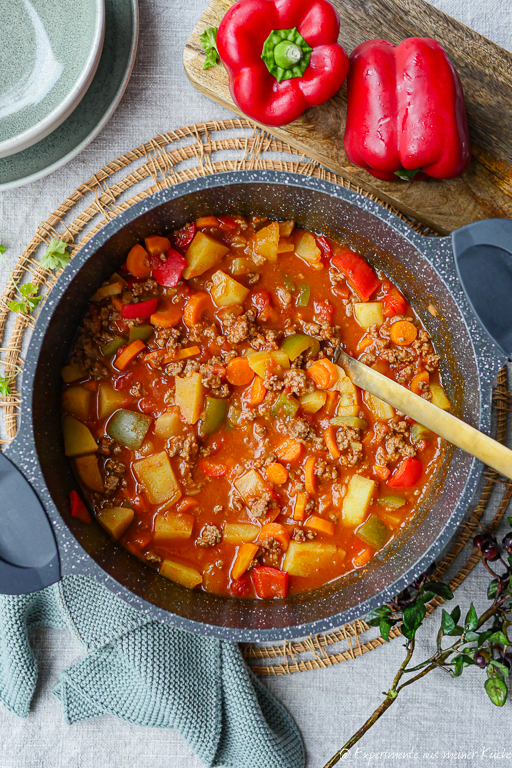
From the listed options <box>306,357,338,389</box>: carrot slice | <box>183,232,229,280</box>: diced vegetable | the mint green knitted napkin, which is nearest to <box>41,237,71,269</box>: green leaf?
<box>183,232,229,280</box>: diced vegetable

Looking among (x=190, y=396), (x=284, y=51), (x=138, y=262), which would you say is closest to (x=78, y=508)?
(x=190, y=396)

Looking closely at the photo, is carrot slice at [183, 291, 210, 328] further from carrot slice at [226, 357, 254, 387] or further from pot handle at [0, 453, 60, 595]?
pot handle at [0, 453, 60, 595]

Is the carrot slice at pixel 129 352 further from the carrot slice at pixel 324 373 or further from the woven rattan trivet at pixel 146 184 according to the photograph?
the carrot slice at pixel 324 373

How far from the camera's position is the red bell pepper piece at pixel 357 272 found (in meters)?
3.01

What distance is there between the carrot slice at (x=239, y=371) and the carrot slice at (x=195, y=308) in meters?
0.28

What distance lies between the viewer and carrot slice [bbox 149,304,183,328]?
2.93 m

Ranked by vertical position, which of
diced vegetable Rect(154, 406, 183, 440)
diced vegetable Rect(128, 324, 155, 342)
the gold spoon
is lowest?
diced vegetable Rect(154, 406, 183, 440)

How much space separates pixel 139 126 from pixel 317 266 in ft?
3.69

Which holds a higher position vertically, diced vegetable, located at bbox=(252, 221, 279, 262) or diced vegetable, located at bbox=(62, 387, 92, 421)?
diced vegetable, located at bbox=(252, 221, 279, 262)

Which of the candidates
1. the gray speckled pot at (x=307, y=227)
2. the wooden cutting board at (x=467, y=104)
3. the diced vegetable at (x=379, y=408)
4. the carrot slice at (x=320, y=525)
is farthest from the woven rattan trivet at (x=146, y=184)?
the carrot slice at (x=320, y=525)

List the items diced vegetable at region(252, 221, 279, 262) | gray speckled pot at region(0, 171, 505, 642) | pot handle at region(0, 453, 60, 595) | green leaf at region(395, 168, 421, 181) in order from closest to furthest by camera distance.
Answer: pot handle at region(0, 453, 60, 595)
gray speckled pot at region(0, 171, 505, 642)
green leaf at region(395, 168, 421, 181)
diced vegetable at region(252, 221, 279, 262)

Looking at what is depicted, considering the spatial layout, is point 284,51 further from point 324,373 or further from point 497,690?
point 497,690

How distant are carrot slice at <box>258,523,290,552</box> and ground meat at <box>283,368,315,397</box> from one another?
669 mm

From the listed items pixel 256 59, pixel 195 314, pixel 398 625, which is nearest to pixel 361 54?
pixel 256 59
